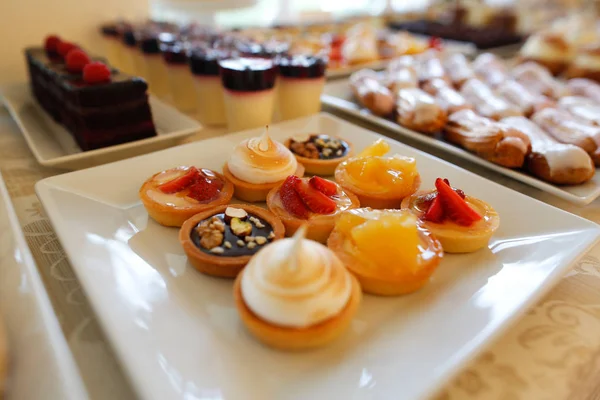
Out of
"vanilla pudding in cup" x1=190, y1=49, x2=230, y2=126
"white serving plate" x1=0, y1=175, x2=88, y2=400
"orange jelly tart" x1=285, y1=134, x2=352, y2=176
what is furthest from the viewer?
"vanilla pudding in cup" x1=190, y1=49, x2=230, y2=126

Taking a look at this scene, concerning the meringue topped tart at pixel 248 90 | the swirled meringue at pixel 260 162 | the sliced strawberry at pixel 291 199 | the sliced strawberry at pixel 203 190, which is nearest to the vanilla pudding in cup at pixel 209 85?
the meringue topped tart at pixel 248 90

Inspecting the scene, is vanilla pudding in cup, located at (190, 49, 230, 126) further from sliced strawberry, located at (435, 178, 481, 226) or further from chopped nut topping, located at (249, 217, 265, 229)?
sliced strawberry, located at (435, 178, 481, 226)

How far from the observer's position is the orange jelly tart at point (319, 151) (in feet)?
5.52

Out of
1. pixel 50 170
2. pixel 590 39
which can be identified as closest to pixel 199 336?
pixel 50 170

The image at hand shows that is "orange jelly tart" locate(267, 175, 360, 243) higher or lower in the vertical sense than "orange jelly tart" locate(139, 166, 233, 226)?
higher

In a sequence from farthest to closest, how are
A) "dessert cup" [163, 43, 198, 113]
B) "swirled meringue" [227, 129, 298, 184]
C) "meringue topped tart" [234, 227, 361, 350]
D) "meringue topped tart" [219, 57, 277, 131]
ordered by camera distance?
"dessert cup" [163, 43, 198, 113] < "meringue topped tart" [219, 57, 277, 131] < "swirled meringue" [227, 129, 298, 184] < "meringue topped tart" [234, 227, 361, 350]

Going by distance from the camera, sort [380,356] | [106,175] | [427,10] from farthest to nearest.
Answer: [427,10] → [106,175] → [380,356]

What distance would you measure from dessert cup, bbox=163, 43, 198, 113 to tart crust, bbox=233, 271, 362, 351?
167 cm

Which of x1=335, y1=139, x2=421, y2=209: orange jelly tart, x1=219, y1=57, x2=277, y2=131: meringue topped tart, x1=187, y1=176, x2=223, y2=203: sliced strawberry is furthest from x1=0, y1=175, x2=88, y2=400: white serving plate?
x1=219, y1=57, x2=277, y2=131: meringue topped tart

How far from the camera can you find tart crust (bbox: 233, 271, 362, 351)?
3.01ft

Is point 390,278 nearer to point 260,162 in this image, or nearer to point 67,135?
point 260,162

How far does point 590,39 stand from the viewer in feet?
10.7

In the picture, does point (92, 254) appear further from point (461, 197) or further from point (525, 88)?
point (525, 88)

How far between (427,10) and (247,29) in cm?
254
